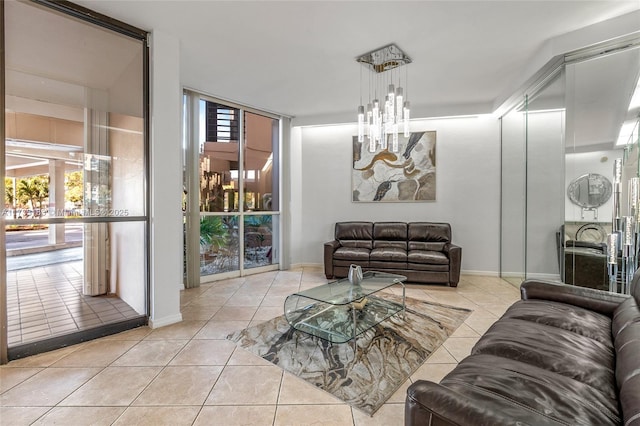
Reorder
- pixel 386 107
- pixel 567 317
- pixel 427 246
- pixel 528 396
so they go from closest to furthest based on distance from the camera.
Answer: pixel 528 396 < pixel 567 317 < pixel 386 107 < pixel 427 246

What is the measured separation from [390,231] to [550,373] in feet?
12.4

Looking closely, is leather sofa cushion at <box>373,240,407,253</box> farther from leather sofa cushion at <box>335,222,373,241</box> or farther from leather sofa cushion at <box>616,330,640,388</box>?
leather sofa cushion at <box>616,330,640,388</box>

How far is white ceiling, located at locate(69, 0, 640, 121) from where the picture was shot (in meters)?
2.40

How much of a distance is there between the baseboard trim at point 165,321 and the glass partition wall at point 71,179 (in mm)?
136

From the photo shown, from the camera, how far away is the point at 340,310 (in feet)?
9.33

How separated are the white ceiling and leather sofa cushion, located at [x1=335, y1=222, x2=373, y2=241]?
2.26m

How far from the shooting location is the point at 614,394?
1.11 meters

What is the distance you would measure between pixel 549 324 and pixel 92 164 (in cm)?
383

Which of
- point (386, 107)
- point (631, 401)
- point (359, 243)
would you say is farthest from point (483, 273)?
point (631, 401)

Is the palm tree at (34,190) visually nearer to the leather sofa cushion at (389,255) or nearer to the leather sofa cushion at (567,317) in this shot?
the leather sofa cushion at (567,317)

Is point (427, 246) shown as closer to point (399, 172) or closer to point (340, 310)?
point (399, 172)

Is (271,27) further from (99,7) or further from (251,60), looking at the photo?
(99,7)

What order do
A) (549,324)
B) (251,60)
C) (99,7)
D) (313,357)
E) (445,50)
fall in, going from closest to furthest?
1. (549,324)
2. (313,357)
3. (99,7)
4. (445,50)
5. (251,60)

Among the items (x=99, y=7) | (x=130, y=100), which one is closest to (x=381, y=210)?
(x=130, y=100)
